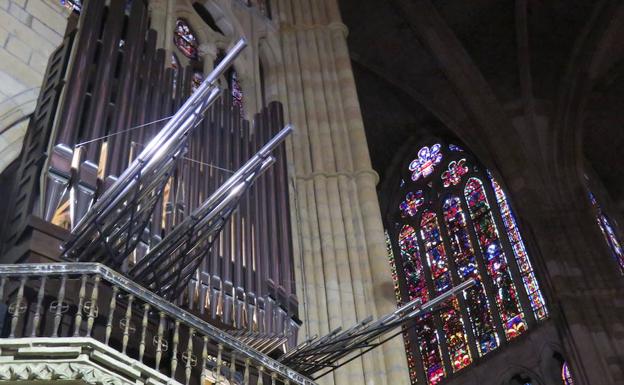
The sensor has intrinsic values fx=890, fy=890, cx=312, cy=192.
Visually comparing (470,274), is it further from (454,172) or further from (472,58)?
(472,58)

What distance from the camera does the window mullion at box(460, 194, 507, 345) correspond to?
625 inches

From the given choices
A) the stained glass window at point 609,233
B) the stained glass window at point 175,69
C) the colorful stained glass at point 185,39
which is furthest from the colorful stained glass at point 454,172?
the stained glass window at point 175,69

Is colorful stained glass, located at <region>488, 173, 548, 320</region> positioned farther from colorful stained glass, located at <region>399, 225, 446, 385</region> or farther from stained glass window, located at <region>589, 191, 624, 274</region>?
colorful stained glass, located at <region>399, 225, 446, 385</region>

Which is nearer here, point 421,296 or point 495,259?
point 495,259

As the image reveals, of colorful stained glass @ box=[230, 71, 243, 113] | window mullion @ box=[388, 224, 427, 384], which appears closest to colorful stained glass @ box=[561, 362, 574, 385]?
window mullion @ box=[388, 224, 427, 384]

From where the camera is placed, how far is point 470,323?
16406 mm

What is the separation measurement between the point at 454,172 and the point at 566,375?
18.5ft

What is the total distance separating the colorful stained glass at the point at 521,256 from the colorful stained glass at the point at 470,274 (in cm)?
79

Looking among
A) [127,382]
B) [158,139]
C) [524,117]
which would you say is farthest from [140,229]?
[524,117]

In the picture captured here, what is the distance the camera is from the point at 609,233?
58.8 feet

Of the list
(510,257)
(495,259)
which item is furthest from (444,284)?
(510,257)

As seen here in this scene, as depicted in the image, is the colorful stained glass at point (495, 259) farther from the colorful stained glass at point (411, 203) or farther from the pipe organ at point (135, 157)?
the pipe organ at point (135, 157)

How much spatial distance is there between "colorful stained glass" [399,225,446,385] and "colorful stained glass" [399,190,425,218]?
13.6 inches

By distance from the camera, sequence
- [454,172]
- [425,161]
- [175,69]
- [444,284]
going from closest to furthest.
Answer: [175,69] → [444,284] → [454,172] → [425,161]
